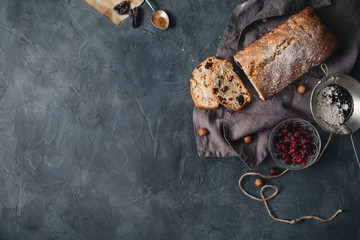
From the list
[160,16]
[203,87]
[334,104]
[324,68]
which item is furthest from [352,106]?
[160,16]

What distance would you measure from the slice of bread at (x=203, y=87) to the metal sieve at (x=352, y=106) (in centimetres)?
77

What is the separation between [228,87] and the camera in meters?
2.54

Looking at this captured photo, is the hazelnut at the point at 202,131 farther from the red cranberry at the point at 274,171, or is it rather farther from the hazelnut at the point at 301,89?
the hazelnut at the point at 301,89

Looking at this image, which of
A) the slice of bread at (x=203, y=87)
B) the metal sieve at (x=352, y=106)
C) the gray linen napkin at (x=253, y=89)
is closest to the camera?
the metal sieve at (x=352, y=106)

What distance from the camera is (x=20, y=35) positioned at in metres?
2.81

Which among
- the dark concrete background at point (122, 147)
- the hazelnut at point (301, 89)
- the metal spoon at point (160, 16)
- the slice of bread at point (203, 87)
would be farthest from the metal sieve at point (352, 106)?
the metal spoon at point (160, 16)

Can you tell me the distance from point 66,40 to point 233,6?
1.53 m

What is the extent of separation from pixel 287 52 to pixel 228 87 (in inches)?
20.8

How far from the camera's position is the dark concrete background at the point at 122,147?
264 cm

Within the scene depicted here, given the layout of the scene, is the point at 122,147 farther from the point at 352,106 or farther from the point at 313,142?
the point at 352,106

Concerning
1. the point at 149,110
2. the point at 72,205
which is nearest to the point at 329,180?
the point at 149,110

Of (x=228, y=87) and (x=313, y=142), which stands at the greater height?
(x=228, y=87)

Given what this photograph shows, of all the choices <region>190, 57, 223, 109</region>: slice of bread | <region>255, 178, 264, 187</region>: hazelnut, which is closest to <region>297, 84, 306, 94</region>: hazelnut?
<region>190, 57, 223, 109</region>: slice of bread

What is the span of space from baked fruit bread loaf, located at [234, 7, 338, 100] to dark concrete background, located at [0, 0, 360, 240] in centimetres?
42
